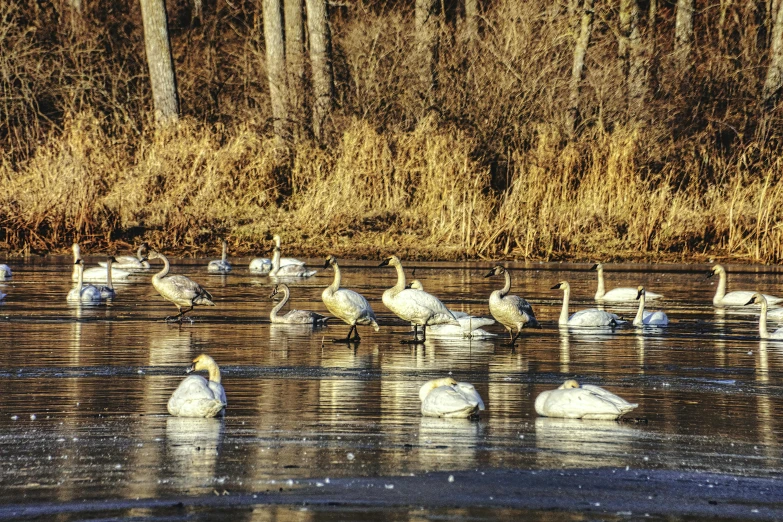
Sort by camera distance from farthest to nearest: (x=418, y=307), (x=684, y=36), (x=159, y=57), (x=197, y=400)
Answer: (x=684, y=36) < (x=159, y=57) < (x=418, y=307) < (x=197, y=400)

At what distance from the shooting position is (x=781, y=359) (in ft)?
37.9

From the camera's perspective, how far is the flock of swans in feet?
26.9

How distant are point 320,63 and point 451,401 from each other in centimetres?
2138

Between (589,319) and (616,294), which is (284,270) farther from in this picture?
(589,319)

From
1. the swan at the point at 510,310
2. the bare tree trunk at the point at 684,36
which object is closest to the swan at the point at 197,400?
the swan at the point at 510,310

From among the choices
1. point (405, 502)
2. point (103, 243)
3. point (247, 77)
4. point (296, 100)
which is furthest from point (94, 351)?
point (247, 77)

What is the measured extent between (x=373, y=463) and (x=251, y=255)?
17.6 metres

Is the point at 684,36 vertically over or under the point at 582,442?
over

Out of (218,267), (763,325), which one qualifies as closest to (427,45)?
(218,267)

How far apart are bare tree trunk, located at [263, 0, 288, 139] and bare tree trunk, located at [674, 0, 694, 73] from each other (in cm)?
903

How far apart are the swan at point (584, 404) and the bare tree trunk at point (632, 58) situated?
19.5 m

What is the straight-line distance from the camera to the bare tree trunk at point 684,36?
2970 centimetres

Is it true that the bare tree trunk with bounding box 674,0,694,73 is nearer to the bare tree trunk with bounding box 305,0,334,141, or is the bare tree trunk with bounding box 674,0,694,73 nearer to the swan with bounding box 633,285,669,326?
the bare tree trunk with bounding box 305,0,334,141

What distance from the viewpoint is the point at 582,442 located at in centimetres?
758
